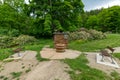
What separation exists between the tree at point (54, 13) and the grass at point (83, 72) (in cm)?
781

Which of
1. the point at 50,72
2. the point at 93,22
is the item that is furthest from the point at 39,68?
the point at 93,22

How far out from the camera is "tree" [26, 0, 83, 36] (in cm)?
1546

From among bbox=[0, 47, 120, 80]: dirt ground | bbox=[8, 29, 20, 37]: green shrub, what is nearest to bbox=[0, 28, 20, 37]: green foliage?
bbox=[8, 29, 20, 37]: green shrub

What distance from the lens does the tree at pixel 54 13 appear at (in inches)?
609

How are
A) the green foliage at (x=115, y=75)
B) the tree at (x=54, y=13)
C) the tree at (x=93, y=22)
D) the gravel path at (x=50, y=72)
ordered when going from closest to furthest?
the gravel path at (x=50, y=72) < the green foliage at (x=115, y=75) < the tree at (x=54, y=13) < the tree at (x=93, y=22)

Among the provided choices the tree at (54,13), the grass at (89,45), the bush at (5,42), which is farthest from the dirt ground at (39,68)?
the tree at (54,13)

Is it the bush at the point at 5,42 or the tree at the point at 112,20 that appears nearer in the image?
the bush at the point at 5,42

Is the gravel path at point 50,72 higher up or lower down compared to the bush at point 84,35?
lower down

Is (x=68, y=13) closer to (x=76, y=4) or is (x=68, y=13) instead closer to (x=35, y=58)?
(x=76, y=4)

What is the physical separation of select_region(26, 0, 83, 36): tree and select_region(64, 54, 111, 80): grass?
7812mm

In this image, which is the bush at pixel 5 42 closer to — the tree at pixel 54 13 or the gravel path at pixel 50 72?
the tree at pixel 54 13

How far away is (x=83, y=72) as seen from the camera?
6.69 m

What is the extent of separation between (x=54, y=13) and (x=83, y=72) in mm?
10292

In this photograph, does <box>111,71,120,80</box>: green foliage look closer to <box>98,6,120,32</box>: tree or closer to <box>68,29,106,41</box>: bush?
<box>68,29,106,41</box>: bush
